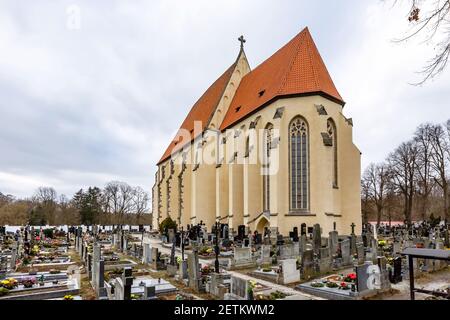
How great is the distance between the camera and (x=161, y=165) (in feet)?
141

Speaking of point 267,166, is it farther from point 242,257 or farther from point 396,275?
point 396,275

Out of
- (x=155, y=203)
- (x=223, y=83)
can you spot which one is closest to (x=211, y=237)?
(x=223, y=83)

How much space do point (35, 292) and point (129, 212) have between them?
231 feet

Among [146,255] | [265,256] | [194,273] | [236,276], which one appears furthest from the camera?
[146,255]

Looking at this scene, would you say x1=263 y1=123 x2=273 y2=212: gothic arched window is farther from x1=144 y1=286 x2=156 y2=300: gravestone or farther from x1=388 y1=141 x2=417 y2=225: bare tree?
x1=388 y1=141 x2=417 y2=225: bare tree

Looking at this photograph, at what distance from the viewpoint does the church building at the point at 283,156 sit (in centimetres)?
2091

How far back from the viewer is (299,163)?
21562 mm

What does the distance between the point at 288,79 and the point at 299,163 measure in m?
5.82

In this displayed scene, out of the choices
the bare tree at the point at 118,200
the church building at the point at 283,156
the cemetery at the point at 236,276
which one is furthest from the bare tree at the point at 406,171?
the bare tree at the point at 118,200

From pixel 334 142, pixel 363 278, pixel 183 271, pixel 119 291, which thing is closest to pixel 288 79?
pixel 334 142

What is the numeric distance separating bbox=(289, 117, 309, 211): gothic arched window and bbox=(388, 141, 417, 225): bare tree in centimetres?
2087

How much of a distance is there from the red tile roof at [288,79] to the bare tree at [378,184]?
22743 mm

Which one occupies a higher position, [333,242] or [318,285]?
[333,242]

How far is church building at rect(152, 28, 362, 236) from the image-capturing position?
20906 millimetres
